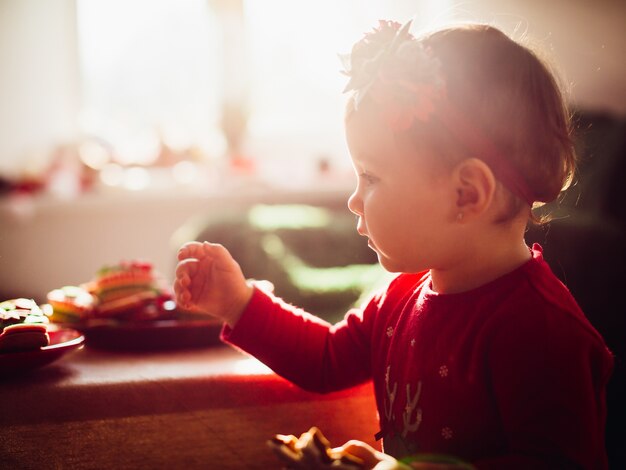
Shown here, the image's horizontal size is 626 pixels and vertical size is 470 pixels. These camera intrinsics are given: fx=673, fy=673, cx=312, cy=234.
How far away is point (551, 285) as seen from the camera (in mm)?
629

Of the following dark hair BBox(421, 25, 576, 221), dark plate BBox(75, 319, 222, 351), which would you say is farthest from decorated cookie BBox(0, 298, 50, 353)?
dark hair BBox(421, 25, 576, 221)

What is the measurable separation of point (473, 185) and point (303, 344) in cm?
28

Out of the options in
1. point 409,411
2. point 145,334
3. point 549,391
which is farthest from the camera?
point 145,334

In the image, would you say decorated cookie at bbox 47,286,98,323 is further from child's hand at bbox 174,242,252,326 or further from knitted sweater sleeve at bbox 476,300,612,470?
knitted sweater sleeve at bbox 476,300,612,470

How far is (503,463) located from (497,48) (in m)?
0.37

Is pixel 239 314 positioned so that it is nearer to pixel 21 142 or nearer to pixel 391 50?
pixel 391 50

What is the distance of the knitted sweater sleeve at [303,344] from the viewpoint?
766 mm

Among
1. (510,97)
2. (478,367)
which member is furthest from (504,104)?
(478,367)

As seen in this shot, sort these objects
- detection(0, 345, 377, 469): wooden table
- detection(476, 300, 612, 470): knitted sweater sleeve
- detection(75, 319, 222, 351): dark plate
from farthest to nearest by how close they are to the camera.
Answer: detection(75, 319, 222, 351): dark plate → detection(0, 345, 377, 469): wooden table → detection(476, 300, 612, 470): knitted sweater sleeve

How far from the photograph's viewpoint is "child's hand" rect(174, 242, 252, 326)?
30.2 inches

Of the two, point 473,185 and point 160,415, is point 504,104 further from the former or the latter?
point 160,415

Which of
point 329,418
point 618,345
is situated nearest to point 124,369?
point 329,418

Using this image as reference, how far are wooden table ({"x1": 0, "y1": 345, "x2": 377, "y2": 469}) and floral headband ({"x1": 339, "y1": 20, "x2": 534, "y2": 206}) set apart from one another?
0.33 m

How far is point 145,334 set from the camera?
2.87ft
